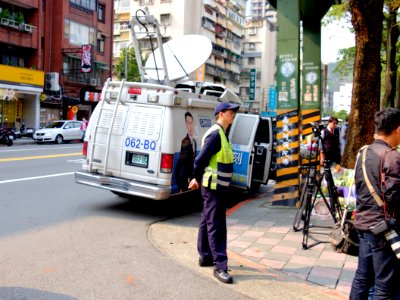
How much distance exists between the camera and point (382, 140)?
11.1ft

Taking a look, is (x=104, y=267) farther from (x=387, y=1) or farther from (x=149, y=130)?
(x=387, y=1)

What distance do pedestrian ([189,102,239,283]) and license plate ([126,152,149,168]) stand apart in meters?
2.91

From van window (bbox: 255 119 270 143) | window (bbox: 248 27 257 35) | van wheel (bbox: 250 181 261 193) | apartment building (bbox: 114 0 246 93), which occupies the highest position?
window (bbox: 248 27 257 35)

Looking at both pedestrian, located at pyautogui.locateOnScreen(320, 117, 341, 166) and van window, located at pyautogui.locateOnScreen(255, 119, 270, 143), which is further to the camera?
pedestrian, located at pyautogui.locateOnScreen(320, 117, 341, 166)

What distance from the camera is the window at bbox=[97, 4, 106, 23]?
42.2 m

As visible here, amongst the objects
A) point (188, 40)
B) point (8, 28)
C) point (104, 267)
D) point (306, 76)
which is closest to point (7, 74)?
point (8, 28)

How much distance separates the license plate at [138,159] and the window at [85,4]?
33.9 m

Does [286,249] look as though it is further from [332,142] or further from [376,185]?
[332,142]

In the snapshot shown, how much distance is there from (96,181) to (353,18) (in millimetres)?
5827

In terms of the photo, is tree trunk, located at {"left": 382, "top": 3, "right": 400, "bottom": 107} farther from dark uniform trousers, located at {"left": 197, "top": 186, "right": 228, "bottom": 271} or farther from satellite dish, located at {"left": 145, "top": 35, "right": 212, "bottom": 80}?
dark uniform trousers, located at {"left": 197, "top": 186, "right": 228, "bottom": 271}

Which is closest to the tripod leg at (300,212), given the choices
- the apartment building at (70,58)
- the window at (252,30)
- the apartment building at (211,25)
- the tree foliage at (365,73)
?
the tree foliage at (365,73)

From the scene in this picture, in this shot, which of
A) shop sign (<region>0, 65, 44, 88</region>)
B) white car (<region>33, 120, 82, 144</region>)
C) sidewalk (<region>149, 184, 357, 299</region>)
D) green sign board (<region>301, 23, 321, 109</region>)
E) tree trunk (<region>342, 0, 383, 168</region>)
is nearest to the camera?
sidewalk (<region>149, 184, 357, 299</region>)

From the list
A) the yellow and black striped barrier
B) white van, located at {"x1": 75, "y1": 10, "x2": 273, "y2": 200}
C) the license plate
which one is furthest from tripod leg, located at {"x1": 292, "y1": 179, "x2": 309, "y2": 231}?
the license plate

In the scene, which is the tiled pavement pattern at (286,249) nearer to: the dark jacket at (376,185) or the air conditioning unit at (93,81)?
the dark jacket at (376,185)
